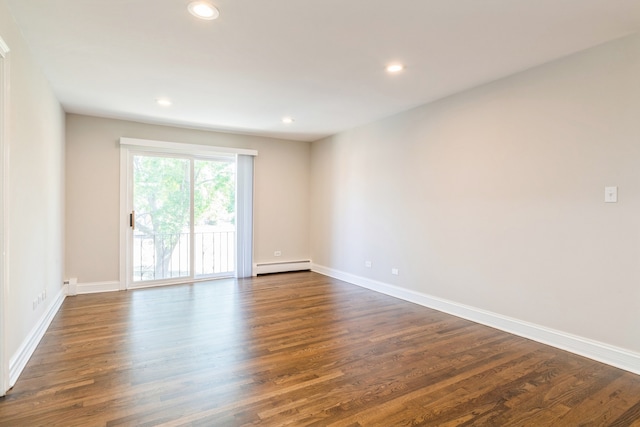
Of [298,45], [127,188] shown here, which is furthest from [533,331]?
[127,188]

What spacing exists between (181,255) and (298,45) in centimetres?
407

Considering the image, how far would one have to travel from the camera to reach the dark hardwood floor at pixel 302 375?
6.51 feet

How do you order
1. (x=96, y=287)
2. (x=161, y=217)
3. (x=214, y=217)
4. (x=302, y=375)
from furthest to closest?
(x=214, y=217) → (x=161, y=217) → (x=96, y=287) → (x=302, y=375)

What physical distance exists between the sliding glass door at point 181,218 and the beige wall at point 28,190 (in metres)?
1.29

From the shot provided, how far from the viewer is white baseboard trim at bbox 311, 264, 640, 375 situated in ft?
8.55

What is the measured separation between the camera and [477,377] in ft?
8.02

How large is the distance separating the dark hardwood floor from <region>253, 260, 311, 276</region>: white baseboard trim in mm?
2241

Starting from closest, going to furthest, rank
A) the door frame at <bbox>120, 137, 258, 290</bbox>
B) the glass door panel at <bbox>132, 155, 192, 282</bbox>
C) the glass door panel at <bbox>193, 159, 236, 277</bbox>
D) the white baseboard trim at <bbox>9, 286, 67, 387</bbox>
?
the white baseboard trim at <bbox>9, 286, 67, 387</bbox> → the door frame at <bbox>120, 137, 258, 290</bbox> → the glass door panel at <bbox>132, 155, 192, 282</bbox> → the glass door panel at <bbox>193, 159, 236, 277</bbox>

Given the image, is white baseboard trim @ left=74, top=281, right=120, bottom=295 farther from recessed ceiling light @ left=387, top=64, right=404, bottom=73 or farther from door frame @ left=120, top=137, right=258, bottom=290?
recessed ceiling light @ left=387, top=64, right=404, bottom=73

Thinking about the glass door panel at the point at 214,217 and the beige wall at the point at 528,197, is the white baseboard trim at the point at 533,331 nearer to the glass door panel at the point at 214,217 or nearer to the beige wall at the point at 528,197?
the beige wall at the point at 528,197

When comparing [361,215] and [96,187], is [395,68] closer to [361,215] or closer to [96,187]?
[361,215]

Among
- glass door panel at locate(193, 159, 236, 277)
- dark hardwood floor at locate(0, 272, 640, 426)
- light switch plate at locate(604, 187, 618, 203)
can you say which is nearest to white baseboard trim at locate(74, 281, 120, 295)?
dark hardwood floor at locate(0, 272, 640, 426)

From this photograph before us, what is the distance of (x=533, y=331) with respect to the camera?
3.16 m

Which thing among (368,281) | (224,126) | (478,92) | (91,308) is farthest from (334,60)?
(91,308)
